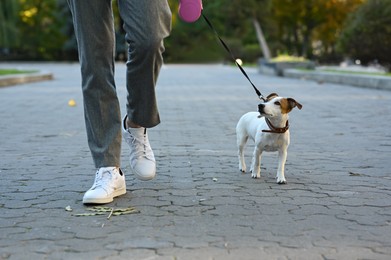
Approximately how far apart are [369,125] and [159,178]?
4178mm

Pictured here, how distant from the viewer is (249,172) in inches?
187

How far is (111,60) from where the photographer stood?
3.69 m

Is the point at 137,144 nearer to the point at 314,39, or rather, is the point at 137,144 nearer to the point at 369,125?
the point at 369,125

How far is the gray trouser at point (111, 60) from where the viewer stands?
3.50m

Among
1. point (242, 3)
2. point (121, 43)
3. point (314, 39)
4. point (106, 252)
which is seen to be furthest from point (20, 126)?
point (314, 39)

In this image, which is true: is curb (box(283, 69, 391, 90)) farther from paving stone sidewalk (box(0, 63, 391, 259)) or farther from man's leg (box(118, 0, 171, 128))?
man's leg (box(118, 0, 171, 128))

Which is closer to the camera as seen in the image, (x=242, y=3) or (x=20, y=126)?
(x=20, y=126)

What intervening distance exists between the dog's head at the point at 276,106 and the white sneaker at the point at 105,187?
1.08 m

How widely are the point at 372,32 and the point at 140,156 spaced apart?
Answer: 19.8m

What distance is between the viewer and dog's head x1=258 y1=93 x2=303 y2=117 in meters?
4.17

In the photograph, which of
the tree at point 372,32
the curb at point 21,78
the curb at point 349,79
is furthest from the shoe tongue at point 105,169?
the tree at point 372,32

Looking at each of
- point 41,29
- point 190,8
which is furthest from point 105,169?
point 41,29

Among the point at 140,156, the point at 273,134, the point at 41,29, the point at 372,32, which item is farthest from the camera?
the point at 41,29

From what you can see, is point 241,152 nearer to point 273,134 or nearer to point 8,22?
point 273,134
